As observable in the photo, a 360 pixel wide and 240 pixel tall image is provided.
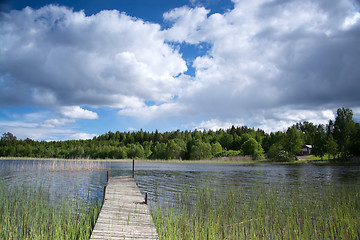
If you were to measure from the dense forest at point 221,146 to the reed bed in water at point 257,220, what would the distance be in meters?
54.4

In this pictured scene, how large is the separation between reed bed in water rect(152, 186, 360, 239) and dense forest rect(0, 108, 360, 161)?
178ft

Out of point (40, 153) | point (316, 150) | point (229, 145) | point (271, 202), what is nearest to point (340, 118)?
point (316, 150)

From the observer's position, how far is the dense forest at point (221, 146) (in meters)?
61.3

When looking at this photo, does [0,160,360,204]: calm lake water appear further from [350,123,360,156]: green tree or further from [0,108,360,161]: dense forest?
[0,108,360,161]: dense forest

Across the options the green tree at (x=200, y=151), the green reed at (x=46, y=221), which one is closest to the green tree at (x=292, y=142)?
the green tree at (x=200, y=151)

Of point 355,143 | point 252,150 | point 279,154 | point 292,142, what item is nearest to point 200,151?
point 252,150

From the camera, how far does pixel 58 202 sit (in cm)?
1277

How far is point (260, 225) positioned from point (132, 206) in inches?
215

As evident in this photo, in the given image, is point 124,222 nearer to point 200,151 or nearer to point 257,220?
point 257,220

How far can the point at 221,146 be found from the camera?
110m

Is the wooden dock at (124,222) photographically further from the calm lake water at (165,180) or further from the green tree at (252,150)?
the green tree at (252,150)

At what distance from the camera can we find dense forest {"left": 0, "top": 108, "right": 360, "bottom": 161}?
201 ft

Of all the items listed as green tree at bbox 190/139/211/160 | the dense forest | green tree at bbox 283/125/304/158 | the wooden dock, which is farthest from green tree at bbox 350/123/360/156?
the wooden dock

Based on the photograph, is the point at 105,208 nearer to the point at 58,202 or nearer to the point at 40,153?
the point at 58,202
